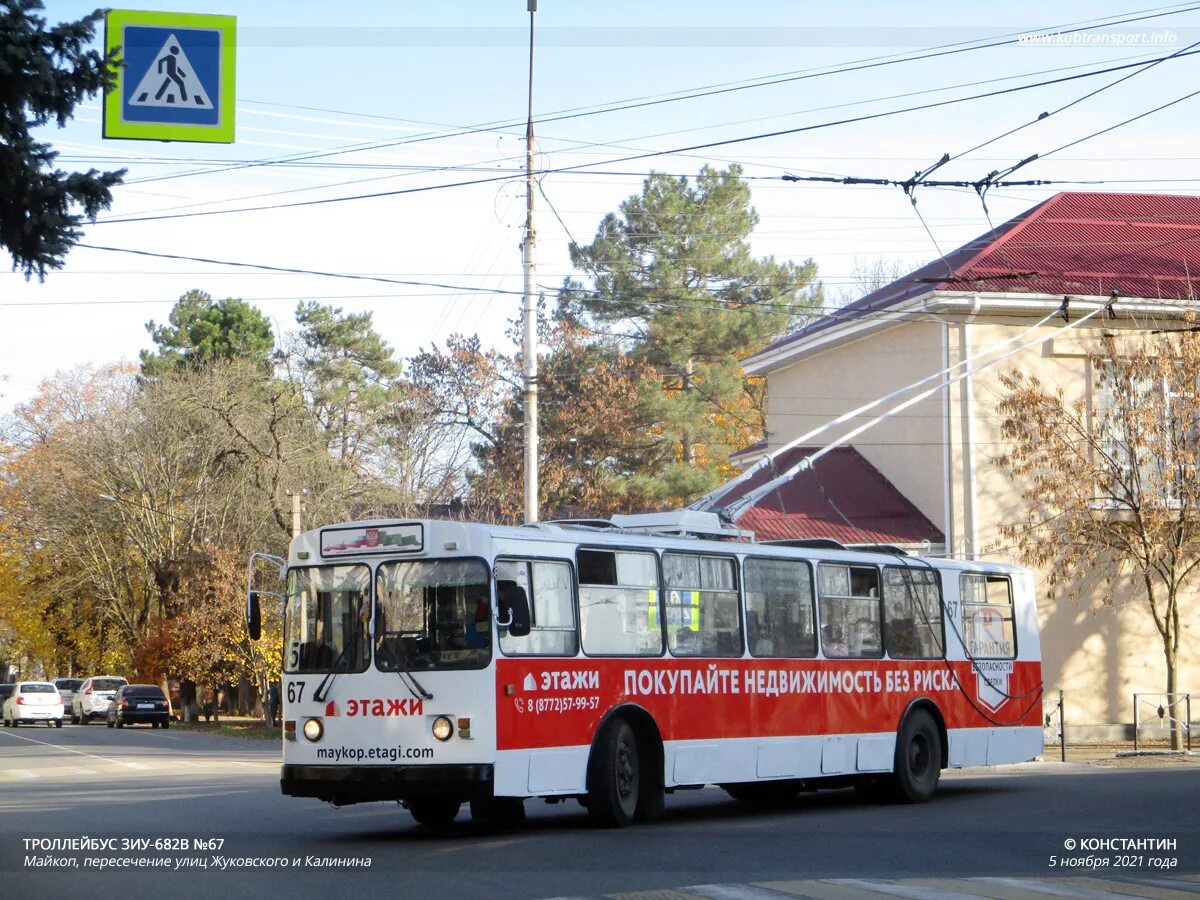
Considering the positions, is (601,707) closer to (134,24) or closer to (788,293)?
(134,24)

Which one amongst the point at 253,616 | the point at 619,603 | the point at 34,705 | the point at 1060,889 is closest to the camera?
the point at 1060,889

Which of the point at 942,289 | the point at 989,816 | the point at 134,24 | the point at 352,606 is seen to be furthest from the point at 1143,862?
the point at 942,289

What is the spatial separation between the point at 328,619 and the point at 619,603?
110 inches

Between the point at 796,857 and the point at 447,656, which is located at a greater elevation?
the point at 447,656

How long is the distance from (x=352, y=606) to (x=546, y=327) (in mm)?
45250

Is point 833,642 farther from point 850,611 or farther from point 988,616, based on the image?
point 988,616

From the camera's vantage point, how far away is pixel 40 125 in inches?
452

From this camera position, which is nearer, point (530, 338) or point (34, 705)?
point (530, 338)

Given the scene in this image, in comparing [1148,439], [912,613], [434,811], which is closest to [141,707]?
[1148,439]

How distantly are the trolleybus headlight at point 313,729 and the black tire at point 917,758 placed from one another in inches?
296

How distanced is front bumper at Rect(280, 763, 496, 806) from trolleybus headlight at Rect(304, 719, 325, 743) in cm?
27

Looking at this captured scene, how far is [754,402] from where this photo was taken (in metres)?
59.4

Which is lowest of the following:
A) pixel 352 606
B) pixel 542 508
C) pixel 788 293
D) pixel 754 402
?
pixel 352 606

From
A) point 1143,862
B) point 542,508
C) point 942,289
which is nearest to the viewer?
point 1143,862
